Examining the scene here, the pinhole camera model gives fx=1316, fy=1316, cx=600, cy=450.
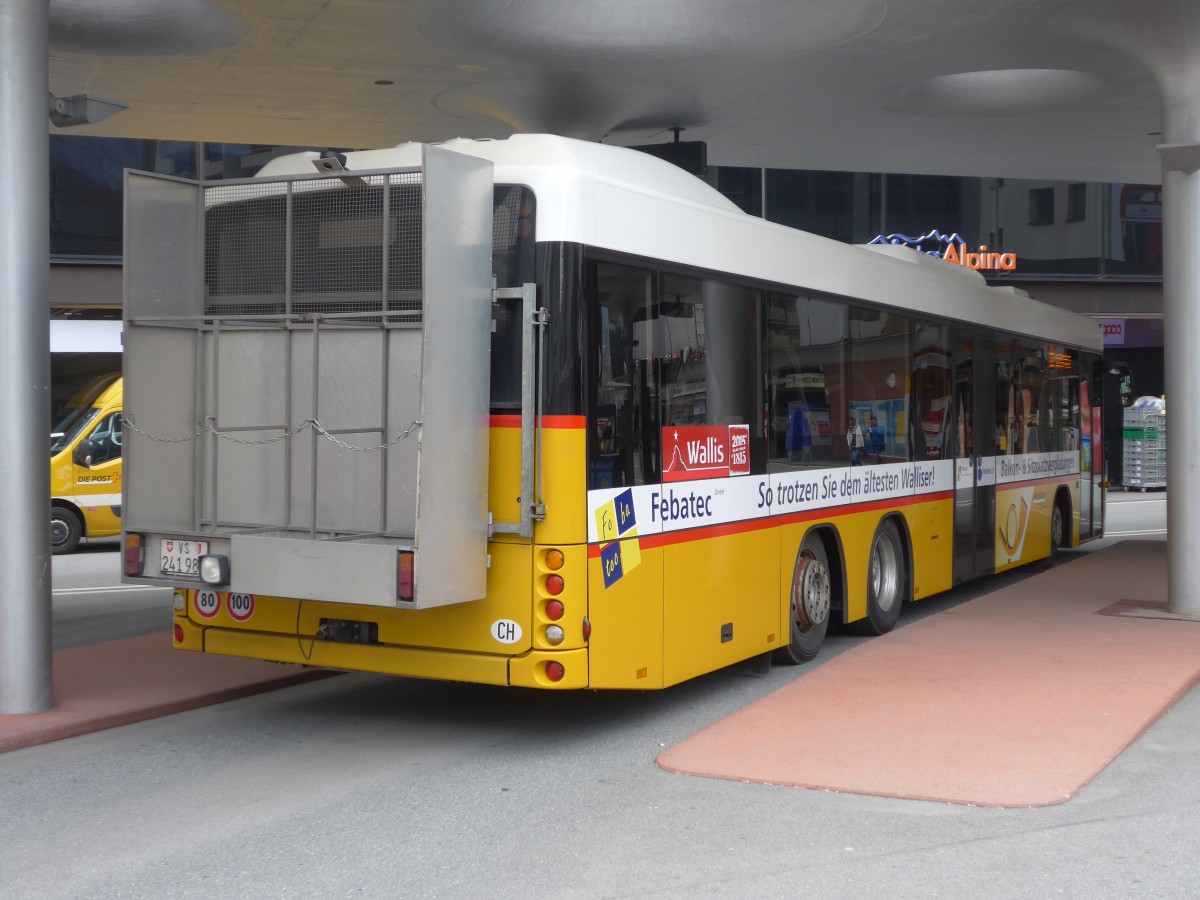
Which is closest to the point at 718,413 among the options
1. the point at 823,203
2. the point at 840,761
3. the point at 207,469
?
the point at 840,761

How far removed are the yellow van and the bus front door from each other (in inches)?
460

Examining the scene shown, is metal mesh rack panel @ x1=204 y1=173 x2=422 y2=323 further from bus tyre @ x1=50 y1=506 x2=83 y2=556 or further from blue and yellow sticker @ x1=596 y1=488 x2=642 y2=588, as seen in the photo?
bus tyre @ x1=50 y1=506 x2=83 y2=556

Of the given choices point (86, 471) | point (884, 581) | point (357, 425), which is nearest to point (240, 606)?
point (357, 425)

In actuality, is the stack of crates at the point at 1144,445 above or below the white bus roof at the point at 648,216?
below

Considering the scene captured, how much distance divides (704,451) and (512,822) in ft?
9.38

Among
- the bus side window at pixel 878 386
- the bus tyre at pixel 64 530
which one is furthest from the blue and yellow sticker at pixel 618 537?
the bus tyre at pixel 64 530

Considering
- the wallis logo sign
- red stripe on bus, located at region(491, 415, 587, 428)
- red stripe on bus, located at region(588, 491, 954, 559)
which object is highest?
red stripe on bus, located at region(491, 415, 587, 428)

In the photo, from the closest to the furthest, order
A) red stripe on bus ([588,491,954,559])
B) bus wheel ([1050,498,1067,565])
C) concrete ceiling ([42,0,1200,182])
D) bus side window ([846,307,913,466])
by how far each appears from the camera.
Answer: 1. red stripe on bus ([588,491,954,559])
2. bus side window ([846,307,913,466])
3. concrete ceiling ([42,0,1200,182])
4. bus wheel ([1050,498,1067,565])

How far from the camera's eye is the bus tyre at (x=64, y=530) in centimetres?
1861

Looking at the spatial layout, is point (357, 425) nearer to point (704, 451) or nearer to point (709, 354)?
point (704, 451)

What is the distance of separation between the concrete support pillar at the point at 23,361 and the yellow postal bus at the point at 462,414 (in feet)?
2.38

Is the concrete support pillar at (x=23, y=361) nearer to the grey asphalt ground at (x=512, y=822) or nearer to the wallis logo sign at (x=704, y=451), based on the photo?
the grey asphalt ground at (x=512, y=822)

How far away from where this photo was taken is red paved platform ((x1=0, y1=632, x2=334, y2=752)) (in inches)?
303

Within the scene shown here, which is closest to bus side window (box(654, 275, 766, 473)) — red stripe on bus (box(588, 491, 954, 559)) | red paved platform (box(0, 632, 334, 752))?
red stripe on bus (box(588, 491, 954, 559))
